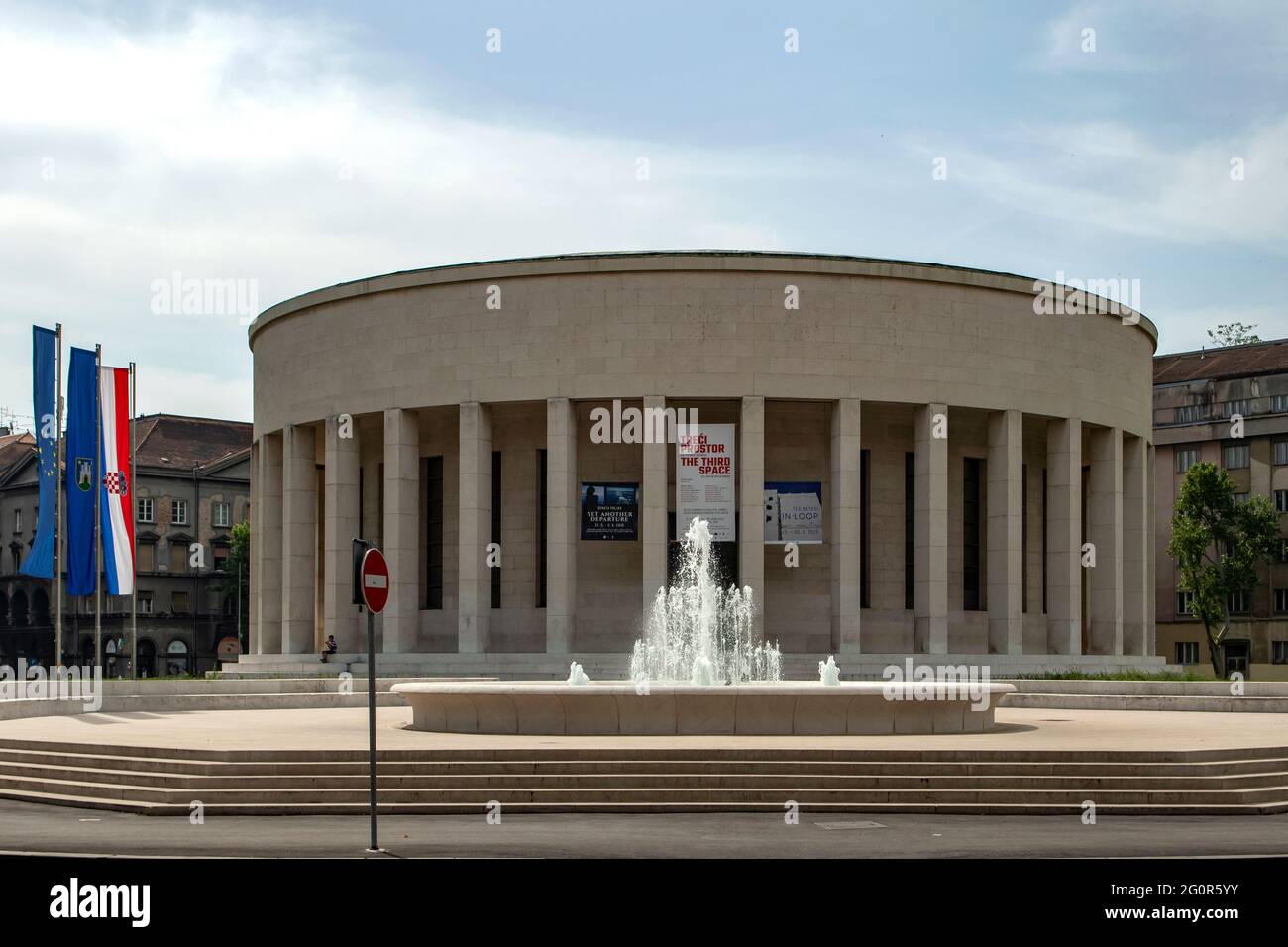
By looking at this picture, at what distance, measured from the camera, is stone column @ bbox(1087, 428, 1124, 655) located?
46.8 metres

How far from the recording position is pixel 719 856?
14398 millimetres

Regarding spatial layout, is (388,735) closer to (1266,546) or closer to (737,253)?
(737,253)

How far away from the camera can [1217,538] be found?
74.9 metres

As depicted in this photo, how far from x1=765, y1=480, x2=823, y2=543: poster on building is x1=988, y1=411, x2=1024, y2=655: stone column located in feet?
16.4

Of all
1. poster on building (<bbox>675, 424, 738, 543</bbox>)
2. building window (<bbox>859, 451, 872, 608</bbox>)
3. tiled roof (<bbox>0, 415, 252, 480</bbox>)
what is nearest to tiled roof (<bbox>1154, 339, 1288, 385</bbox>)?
building window (<bbox>859, 451, 872, 608</bbox>)

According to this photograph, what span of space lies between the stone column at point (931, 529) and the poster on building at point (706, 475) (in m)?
5.04

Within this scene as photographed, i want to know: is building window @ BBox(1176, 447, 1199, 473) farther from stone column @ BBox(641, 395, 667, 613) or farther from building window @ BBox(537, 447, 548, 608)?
stone column @ BBox(641, 395, 667, 613)

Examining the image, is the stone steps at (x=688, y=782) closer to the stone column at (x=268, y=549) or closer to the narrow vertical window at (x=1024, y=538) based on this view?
the narrow vertical window at (x=1024, y=538)

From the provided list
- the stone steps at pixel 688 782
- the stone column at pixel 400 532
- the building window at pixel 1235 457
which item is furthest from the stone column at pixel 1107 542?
the building window at pixel 1235 457

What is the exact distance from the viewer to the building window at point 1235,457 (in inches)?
3123

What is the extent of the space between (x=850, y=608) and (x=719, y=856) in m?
27.3

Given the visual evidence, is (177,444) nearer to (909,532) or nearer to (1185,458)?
(1185,458)

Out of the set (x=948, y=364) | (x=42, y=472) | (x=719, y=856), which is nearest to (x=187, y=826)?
(x=719, y=856)

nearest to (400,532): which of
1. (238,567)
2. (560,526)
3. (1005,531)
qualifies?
(560,526)
